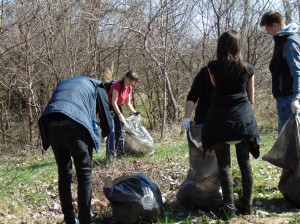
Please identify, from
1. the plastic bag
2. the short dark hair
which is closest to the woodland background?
the plastic bag

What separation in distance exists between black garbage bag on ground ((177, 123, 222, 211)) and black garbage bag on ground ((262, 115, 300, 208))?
0.64 m

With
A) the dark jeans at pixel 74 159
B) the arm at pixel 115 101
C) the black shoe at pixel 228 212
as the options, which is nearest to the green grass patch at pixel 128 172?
the black shoe at pixel 228 212

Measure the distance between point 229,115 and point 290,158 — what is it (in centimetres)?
93

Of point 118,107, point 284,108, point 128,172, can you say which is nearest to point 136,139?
point 118,107

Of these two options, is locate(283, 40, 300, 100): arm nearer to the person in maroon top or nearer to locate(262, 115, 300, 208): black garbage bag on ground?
locate(262, 115, 300, 208): black garbage bag on ground

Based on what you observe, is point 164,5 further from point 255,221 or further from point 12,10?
point 255,221

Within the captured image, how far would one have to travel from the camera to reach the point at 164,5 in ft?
38.7

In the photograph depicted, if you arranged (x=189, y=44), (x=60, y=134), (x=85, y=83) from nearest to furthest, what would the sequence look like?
(x=60, y=134), (x=85, y=83), (x=189, y=44)

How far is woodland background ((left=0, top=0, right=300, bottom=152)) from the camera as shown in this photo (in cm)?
1234

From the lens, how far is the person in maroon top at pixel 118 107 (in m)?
6.96

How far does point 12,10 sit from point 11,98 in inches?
183

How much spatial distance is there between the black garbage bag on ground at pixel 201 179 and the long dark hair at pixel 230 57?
816 millimetres

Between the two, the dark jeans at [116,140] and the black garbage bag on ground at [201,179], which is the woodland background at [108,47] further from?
the black garbage bag on ground at [201,179]

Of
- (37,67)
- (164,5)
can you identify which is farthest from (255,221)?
(37,67)
